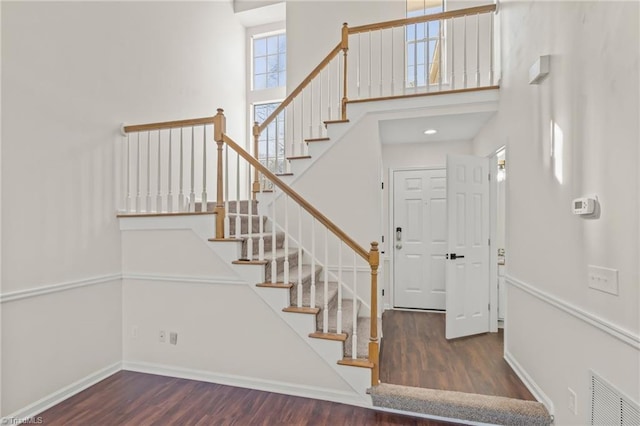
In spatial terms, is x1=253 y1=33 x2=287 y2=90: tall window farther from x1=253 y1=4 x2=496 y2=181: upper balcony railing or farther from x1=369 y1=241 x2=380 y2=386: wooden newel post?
x1=369 y1=241 x2=380 y2=386: wooden newel post

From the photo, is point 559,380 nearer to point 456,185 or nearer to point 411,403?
point 411,403

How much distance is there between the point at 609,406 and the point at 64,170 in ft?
12.4

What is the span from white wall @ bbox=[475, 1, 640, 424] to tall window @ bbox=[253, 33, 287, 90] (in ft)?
11.5

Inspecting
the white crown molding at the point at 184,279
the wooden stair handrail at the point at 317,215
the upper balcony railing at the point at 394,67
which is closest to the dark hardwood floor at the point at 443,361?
the wooden stair handrail at the point at 317,215

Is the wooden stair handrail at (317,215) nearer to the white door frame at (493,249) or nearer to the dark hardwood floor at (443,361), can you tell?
the dark hardwood floor at (443,361)

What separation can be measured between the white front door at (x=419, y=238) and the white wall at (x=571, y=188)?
165cm

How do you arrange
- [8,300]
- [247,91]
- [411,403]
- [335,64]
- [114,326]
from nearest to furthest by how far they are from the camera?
[8,300]
[411,403]
[114,326]
[335,64]
[247,91]

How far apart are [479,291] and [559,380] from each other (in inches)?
68.1

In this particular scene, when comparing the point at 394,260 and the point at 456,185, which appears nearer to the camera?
the point at 456,185

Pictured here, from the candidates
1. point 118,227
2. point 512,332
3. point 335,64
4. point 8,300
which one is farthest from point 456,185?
point 8,300

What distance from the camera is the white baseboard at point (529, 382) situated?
2.15 metres

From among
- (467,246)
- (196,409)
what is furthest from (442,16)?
(196,409)

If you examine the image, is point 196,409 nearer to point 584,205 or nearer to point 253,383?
point 253,383

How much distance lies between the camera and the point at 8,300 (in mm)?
2096
